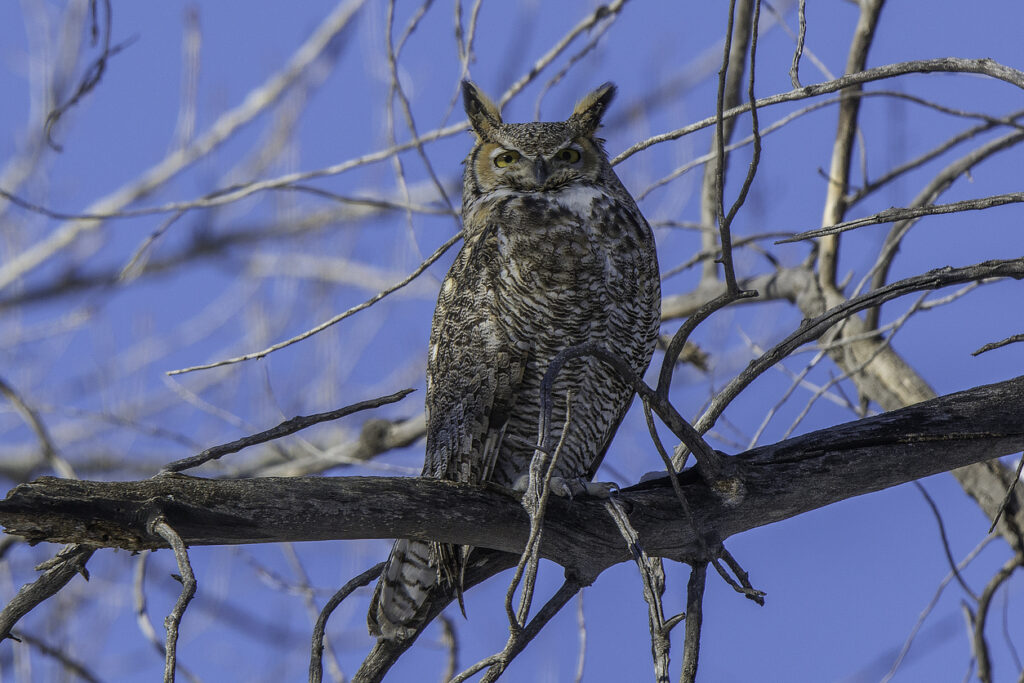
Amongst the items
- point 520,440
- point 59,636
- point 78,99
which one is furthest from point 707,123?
point 59,636

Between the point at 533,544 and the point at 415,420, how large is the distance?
2.60 metres

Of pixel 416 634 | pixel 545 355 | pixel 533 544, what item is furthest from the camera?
pixel 545 355

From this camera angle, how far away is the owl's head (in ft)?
10.4

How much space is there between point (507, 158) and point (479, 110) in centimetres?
36

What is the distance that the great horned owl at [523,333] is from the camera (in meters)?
2.77

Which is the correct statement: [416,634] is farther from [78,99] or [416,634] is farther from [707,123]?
[78,99]

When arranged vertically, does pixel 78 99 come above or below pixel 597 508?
above

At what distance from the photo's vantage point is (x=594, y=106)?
347 cm

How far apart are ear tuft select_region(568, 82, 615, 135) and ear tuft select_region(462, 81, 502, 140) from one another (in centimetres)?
26

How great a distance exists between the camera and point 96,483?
5.52 ft

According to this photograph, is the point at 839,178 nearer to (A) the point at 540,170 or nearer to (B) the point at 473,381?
(A) the point at 540,170

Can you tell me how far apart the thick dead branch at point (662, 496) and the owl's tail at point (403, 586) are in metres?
0.48

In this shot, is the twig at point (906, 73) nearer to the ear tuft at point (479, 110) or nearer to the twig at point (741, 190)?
the twig at point (741, 190)

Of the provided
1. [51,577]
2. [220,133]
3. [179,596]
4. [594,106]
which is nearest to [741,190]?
[179,596]
